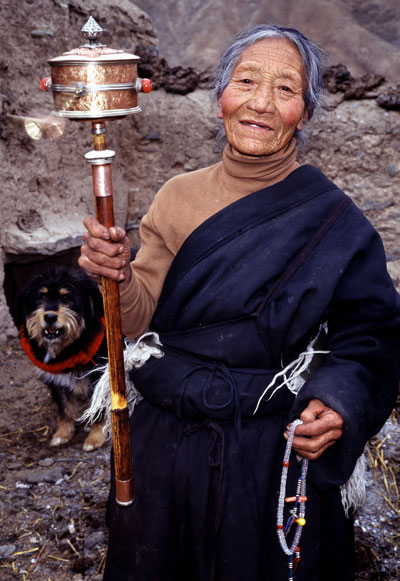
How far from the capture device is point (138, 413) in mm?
1960

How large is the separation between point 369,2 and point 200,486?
955 centimetres

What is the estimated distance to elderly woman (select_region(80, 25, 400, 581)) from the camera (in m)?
1.66

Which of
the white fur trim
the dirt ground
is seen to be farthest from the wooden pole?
the dirt ground

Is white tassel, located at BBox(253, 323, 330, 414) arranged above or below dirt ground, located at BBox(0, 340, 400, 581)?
above

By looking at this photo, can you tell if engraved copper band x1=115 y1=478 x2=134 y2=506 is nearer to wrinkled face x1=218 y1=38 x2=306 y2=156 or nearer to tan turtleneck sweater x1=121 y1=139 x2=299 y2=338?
tan turtleneck sweater x1=121 y1=139 x2=299 y2=338

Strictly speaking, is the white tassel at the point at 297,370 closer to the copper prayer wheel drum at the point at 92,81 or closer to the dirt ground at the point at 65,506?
the copper prayer wheel drum at the point at 92,81

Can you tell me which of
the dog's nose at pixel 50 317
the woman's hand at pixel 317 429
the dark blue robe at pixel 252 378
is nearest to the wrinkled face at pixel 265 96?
the dark blue robe at pixel 252 378

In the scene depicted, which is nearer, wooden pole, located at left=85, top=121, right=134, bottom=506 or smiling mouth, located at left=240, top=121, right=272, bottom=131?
wooden pole, located at left=85, top=121, right=134, bottom=506

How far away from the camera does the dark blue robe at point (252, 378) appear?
1.66 m

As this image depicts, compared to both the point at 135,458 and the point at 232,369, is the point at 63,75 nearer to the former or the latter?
the point at 232,369

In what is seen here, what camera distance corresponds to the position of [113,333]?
5.22 feet

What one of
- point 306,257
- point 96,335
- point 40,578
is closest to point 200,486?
point 306,257

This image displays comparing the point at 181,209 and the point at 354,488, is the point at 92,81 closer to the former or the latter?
the point at 181,209

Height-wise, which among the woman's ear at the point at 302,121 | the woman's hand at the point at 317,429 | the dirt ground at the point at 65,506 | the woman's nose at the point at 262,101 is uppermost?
the woman's nose at the point at 262,101
